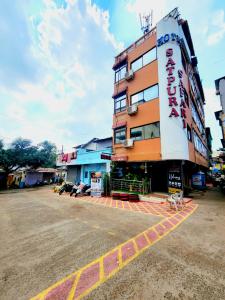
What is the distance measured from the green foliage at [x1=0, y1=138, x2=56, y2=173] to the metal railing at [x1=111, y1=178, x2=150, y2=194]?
1550 centimetres

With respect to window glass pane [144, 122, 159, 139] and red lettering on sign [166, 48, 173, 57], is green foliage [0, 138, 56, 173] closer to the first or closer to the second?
window glass pane [144, 122, 159, 139]

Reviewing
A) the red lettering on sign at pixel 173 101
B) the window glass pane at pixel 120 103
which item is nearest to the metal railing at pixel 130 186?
the red lettering on sign at pixel 173 101

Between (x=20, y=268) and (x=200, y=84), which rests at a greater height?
(x=200, y=84)

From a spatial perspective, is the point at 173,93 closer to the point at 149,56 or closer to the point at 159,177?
the point at 149,56

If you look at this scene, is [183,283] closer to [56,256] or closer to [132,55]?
[56,256]

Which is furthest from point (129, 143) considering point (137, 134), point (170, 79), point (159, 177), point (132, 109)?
point (170, 79)

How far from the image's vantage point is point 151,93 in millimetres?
13945

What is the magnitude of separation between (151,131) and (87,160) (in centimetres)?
926

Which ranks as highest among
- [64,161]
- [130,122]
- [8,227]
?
[130,122]

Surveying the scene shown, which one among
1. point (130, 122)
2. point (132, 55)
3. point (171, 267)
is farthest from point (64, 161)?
point (171, 267)

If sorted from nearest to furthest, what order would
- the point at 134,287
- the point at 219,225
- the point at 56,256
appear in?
the point at 134,287
the point at 56,256
the point at 219,225

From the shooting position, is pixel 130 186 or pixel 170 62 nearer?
pixel 170 62

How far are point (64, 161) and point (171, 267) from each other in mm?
20981

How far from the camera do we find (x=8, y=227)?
6602 millimetres
